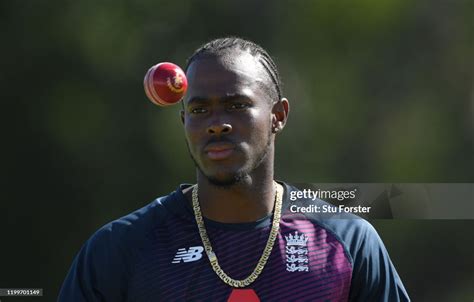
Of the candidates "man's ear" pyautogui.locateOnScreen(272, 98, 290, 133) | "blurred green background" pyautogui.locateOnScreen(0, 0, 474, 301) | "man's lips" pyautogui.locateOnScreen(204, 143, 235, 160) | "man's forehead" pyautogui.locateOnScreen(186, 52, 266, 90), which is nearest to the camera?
"man's lips" pyautogui.locateOnScreen(204, 143, 235, 160)

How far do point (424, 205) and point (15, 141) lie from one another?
387 centimetres

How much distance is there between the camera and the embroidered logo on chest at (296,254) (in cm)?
388

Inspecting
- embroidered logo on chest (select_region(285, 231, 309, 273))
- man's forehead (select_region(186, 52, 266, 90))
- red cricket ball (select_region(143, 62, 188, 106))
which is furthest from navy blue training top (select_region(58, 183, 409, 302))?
man's forehead (select_region(186, 52, 266, 90))

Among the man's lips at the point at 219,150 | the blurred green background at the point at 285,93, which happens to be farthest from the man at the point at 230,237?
the blurred green background at the point at 285,93

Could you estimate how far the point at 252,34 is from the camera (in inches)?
344

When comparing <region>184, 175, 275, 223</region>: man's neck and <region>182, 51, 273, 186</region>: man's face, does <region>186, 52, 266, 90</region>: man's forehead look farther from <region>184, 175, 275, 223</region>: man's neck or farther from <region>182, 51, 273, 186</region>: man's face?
<region>184, 175, 275, 223</region>: man's neck

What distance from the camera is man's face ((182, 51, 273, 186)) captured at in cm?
377

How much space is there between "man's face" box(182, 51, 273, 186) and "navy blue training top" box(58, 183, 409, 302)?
30 cm

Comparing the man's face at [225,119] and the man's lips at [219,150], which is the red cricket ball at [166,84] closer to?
the man's face at [225,119]

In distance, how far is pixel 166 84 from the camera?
3916 mm

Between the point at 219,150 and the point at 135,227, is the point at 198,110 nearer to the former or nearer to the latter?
the point at 219,150

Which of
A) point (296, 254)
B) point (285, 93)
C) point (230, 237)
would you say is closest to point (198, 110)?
point (230, 237)

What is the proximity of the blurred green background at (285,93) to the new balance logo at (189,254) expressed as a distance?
4.57 m

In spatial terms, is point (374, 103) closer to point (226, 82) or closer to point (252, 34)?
point (252, 34)
